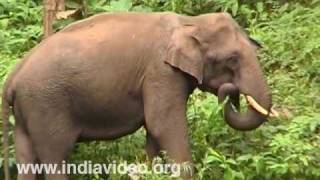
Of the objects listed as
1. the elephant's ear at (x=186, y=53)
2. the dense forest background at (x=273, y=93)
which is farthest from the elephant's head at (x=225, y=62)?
the dense forest background at (x=273, y=93)

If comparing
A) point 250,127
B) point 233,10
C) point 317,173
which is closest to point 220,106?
point 250,127

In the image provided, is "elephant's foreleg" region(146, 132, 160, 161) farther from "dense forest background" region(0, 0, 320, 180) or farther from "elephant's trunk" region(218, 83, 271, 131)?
"elephant's trunk" region(218, 83, 271, 131)

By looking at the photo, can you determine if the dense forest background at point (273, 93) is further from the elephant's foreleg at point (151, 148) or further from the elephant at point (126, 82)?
the elephant at point (126, 82)

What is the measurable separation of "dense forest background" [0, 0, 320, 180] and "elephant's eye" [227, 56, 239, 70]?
0.68 meters

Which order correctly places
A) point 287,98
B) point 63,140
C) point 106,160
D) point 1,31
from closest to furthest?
point 63,140 < point 106,160 < point 287,98 < point 1,31

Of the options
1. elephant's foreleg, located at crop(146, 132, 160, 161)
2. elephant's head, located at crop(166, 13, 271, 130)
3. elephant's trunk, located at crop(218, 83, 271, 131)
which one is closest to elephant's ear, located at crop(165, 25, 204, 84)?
elephant's head, located at crop(166, 13, 271, 130)

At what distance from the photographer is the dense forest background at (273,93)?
7.16 meters

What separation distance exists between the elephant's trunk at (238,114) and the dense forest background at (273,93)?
28 cm

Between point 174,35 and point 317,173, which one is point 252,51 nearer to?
point 174,35

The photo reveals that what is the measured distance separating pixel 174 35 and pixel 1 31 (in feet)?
10.7

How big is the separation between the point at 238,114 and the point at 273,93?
1.41m

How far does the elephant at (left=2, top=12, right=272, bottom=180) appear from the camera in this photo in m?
6.75

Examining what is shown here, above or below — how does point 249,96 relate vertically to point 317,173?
above

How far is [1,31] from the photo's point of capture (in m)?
9.62
